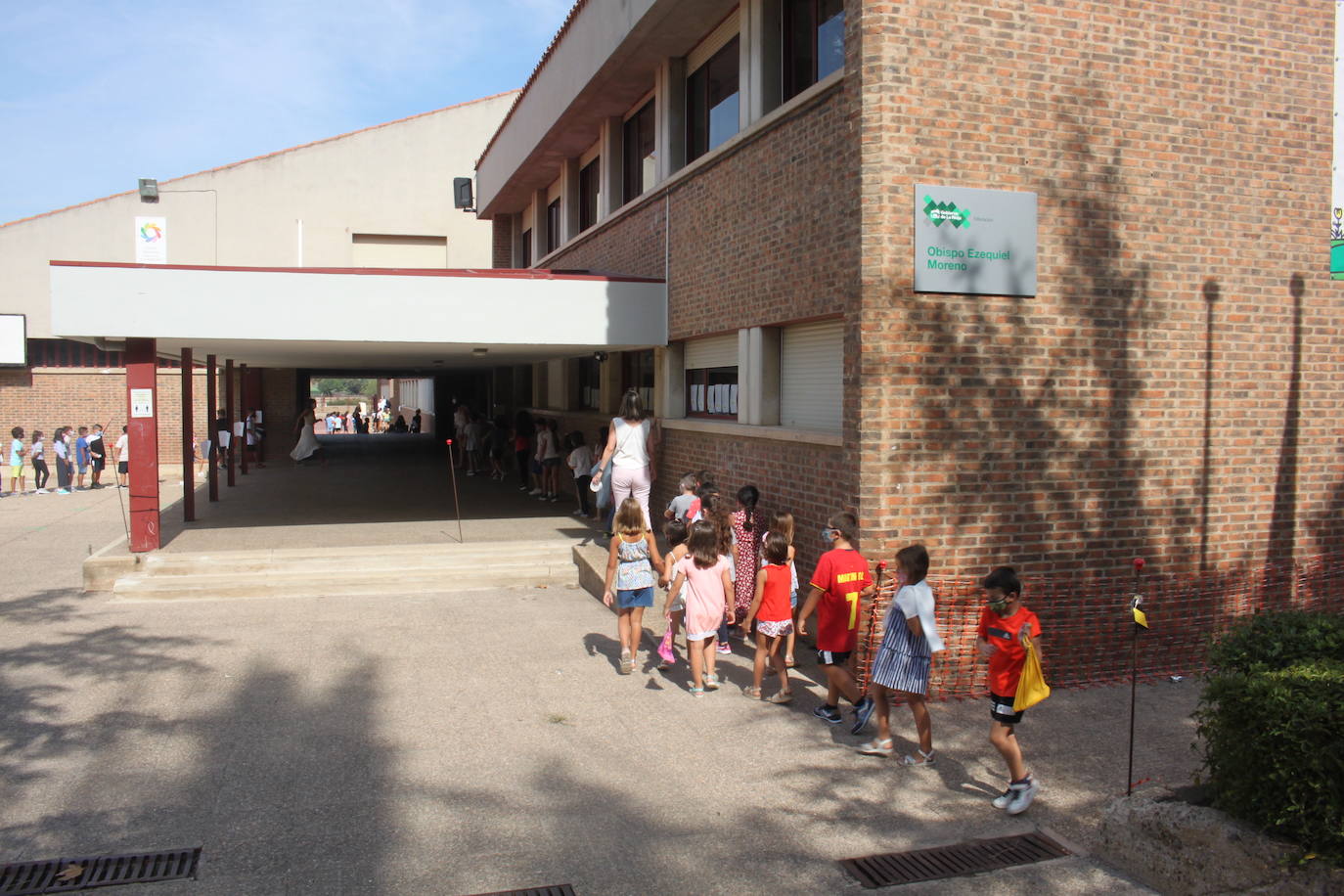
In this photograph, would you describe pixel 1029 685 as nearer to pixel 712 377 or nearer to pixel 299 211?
pixel 712 377

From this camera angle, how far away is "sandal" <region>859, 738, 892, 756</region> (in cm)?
650

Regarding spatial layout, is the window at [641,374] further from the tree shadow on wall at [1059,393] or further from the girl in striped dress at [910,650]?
the girl in striped dress at [910,650]

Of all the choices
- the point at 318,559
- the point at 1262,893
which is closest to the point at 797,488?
the point at 1262,893

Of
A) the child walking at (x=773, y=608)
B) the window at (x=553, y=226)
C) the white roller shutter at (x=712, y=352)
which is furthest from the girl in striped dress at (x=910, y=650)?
the window at (x=553, y=226)

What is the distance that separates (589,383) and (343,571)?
318 inches

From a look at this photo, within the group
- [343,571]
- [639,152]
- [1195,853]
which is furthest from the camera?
[639,152]

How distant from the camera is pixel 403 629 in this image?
385 inches

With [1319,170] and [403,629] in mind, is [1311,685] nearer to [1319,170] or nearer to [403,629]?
[1319,170]

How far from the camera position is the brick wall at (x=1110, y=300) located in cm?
773

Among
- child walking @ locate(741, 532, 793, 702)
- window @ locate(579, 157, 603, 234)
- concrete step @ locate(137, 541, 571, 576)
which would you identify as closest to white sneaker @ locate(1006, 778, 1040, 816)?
child walking @ locate(741, 532, 793, 702)

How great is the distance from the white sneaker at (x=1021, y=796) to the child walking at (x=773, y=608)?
2172 mm

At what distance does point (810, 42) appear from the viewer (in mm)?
9875

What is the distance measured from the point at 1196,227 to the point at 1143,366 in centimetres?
129

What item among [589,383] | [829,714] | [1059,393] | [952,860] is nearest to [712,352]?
[1059,393]
